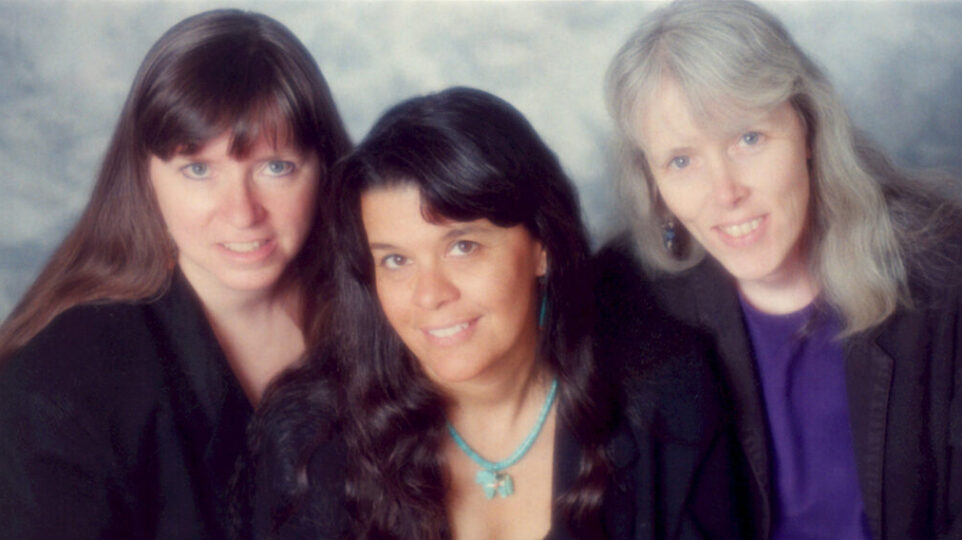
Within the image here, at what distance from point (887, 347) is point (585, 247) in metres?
0.62

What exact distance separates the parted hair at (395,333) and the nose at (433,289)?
11cm

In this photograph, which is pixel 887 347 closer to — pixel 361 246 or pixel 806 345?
pixel 806 345

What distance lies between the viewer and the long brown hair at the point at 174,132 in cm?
212

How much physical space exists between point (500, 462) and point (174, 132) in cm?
90

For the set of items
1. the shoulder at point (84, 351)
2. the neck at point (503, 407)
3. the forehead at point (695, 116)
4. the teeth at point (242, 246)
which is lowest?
the neck at point (503, 407)

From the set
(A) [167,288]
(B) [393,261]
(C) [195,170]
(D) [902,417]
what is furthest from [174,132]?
(D) [902,417]

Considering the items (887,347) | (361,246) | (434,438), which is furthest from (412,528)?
(887,347)

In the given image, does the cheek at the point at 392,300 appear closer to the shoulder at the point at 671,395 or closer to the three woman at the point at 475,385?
the three woman at the point at 475,385

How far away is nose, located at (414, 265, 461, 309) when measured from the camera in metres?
1.91

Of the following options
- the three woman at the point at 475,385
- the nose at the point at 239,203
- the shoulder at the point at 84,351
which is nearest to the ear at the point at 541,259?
the three woman at the point at 475,385

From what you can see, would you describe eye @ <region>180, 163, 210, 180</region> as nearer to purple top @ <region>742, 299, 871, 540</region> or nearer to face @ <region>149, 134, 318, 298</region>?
face @ <region>149, 134, 318, 298</region>

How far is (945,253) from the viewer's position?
2170mm

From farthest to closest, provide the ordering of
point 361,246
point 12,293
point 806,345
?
point 12,293
point 806,345
point 361,246

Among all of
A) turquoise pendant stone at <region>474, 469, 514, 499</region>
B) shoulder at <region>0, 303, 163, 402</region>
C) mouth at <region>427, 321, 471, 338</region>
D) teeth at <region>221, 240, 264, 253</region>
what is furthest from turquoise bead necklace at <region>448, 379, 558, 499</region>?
shoulder at <region>0, 303, 163, 402</region>
